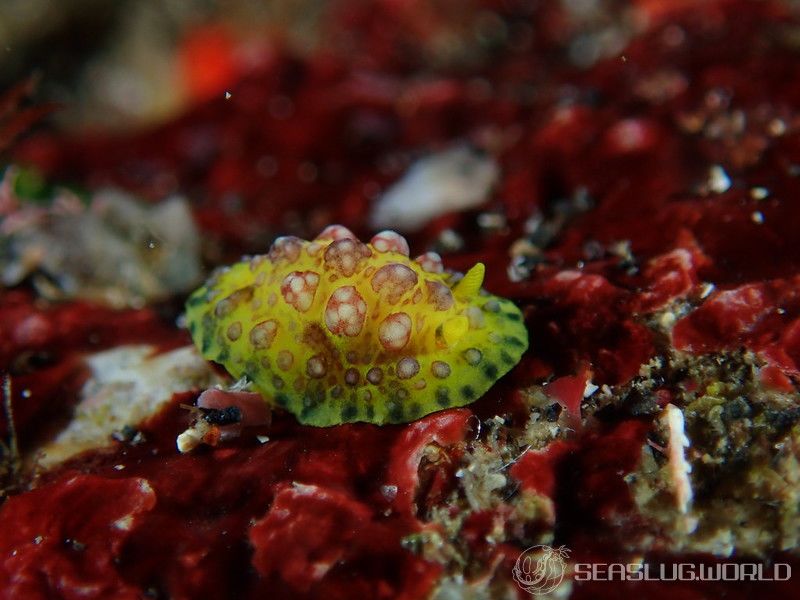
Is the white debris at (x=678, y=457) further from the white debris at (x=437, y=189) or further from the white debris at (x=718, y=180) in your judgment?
the white debris at (x=437, y=189)

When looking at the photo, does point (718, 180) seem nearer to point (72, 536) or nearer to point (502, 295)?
point (502, 295)

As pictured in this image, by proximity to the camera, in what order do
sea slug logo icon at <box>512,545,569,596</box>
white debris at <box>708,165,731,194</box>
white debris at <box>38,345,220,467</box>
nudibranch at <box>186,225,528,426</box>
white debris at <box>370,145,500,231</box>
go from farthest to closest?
white debris at <box>370,145,500,231</box>, white debris at <box>708,165,731,194</box>, white debris at <box>38,345,220,467</box>, nudibranch at <box>186,225,528,426</box>, sea slug logo icon at <box>512,545,569,596</box>

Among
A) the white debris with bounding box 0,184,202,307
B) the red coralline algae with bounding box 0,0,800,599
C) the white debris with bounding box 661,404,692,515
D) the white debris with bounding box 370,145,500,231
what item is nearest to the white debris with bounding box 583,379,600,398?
the red coralline algae with bounding box 0,0,800,599

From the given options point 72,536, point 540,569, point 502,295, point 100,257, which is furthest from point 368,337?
point 100,257

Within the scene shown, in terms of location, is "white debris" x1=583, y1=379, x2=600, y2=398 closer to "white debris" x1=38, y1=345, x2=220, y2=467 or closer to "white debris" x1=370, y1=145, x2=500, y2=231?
"white debris" x1=38, y1=345, x2=220, y2=467

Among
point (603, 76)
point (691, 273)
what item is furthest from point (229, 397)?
point (603, 76)

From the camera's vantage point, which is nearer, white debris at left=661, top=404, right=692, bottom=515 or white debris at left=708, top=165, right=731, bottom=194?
white debris at left=661, top=404, right=692, bottom=515

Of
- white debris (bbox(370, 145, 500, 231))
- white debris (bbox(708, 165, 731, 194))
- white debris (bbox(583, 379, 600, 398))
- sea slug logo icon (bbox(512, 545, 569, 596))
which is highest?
white debris (bbox(708, 165, 731, 194))
